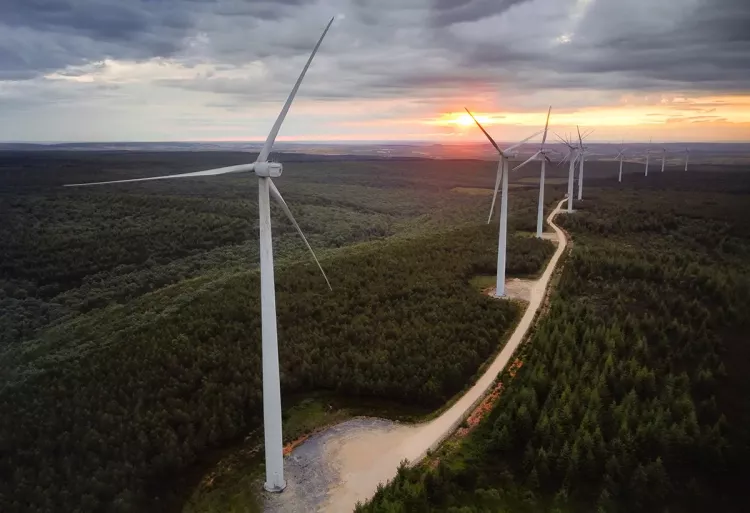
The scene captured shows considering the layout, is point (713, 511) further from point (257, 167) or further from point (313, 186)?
point (313, 186)

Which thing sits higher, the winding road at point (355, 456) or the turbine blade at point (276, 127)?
the turbine blade at point (276, 127)

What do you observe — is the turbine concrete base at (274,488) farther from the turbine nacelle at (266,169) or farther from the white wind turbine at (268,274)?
the turbine nacelle at (266,169)

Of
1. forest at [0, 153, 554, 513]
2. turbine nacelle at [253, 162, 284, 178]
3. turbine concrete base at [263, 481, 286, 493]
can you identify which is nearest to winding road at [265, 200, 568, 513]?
turbine concrete base at [263, 481, 286, 493]

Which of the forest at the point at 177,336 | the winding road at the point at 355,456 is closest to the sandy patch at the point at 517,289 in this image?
the forest at the point at 177,336

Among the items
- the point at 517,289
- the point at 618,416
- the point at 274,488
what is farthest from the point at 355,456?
the point at 517,289

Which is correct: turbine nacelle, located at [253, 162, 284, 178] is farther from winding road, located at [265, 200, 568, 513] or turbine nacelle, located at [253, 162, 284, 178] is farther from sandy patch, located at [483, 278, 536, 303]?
sandy patch, located at [483, 278, 536, 303]

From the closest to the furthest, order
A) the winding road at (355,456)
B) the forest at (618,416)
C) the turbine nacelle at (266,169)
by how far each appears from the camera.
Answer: the turbine nacelle at (266,169), the forest at (618,416), the winding road at (355,456)
